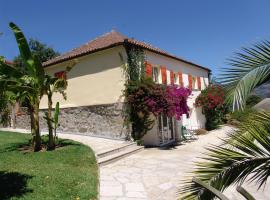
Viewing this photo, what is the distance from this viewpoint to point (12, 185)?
25.6ft

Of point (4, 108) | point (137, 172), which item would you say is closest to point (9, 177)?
point (4, 108)

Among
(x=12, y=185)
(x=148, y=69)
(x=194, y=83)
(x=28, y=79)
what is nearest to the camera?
(x=12, y=185)

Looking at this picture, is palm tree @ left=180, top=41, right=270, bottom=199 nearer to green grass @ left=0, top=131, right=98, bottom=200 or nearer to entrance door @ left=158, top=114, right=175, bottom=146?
green grass @ left=0, top=131, right=98, bottom=200

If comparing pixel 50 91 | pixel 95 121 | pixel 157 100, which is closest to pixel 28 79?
pixel 50 91

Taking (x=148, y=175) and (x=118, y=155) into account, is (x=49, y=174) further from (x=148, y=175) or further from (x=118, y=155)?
(x=118, y=155)

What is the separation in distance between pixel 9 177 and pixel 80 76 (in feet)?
37.5

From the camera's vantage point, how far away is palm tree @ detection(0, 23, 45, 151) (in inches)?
470

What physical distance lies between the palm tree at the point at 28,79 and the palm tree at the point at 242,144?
33.3 ft

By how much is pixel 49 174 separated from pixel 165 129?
11293 millimetres

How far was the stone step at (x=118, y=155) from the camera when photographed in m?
12.2

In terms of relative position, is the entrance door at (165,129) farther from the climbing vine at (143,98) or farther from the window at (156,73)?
the window at (156,73)

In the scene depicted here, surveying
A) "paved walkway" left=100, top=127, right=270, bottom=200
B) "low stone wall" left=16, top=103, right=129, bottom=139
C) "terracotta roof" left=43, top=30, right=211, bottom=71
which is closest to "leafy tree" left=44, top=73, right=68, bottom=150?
"paved walkway" left=100, top=127, right=270, bottom=200

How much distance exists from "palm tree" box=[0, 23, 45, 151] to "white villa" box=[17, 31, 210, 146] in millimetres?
3514

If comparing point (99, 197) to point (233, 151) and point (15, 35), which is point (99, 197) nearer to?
point (233, 151)
